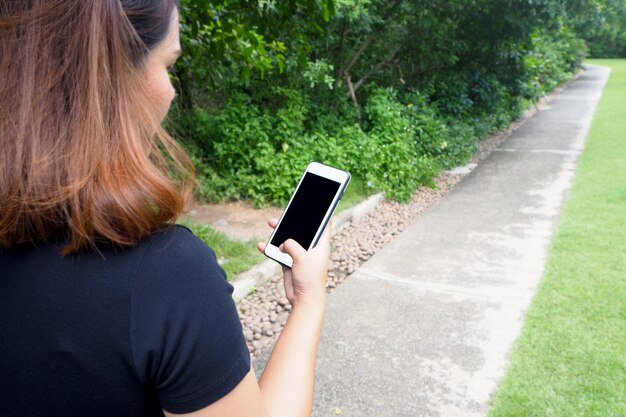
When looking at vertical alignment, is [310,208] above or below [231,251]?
above

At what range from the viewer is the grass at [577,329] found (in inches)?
115

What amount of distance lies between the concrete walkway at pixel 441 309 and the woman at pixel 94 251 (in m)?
2.23

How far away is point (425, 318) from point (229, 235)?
2.35 metres

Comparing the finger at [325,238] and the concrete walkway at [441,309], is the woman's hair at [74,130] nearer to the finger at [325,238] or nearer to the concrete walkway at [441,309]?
the finger at [325,238]

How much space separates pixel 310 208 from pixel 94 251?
0.87 meters

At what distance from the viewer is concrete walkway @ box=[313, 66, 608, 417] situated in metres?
3.08

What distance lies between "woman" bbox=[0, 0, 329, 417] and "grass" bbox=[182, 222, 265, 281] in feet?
11.6

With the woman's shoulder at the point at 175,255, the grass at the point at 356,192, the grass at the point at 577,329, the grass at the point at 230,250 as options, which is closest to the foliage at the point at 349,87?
the grass at the point at 356,192

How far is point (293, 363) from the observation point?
118cm

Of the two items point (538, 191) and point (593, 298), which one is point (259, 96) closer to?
point (538, 191)

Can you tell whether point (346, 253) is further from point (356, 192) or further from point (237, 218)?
point (356, 192)

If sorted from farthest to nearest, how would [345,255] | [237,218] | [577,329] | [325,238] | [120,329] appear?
[237,218] < [345,255] < [577,329] < [325,238] < [120,329]

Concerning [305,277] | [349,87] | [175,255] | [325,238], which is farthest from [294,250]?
[349,87]

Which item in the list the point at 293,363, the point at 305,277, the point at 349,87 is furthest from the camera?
the point at 349,87
